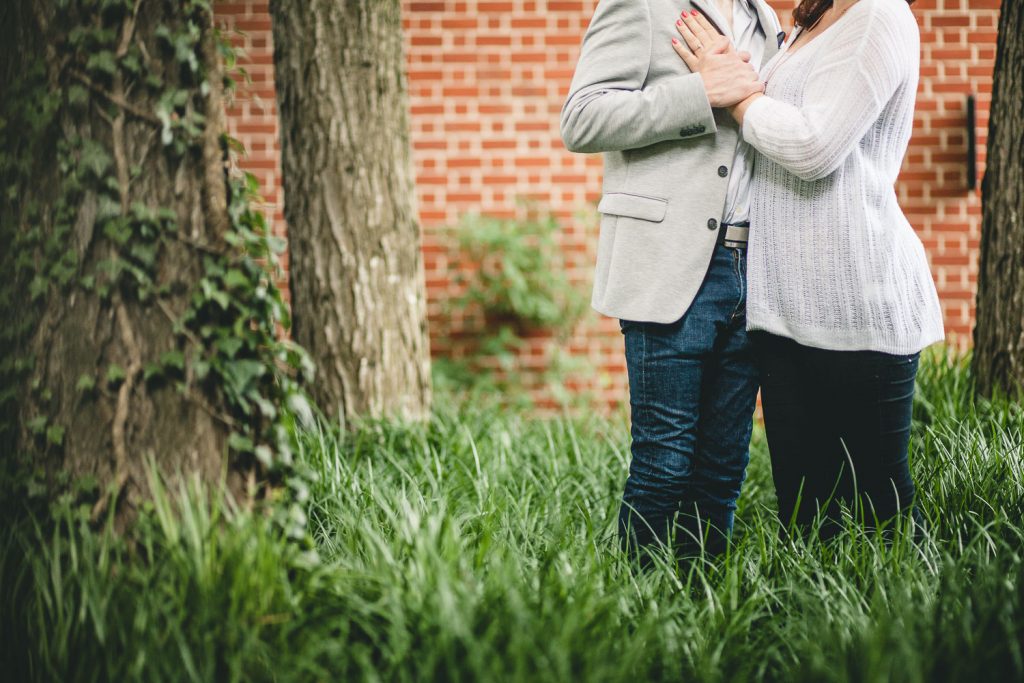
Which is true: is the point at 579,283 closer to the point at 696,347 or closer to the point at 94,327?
the point at 696,347

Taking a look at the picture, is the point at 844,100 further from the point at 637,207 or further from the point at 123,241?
the point at 123,241

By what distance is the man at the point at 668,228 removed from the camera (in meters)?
1.86

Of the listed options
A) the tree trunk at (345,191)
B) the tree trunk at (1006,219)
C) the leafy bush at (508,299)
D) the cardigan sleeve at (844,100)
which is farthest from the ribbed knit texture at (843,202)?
the leafy bush at (508,299)

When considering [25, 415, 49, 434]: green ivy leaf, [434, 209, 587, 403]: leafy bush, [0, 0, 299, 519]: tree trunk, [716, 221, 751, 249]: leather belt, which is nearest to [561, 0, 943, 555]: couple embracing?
[716, 221, 751, 249]: leather belt

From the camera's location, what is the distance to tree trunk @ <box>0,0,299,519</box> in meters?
1.56

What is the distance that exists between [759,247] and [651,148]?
1.15 feet

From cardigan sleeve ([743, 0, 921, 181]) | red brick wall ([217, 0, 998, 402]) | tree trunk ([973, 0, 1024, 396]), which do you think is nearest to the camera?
cardigan sleeve ([743, 0, 921, 181])

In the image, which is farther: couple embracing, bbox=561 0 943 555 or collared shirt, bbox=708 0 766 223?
collared shirt, bbox=708 0 766 223

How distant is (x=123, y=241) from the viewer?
5.07ft

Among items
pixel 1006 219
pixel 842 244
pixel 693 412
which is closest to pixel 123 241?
pixel 693 412

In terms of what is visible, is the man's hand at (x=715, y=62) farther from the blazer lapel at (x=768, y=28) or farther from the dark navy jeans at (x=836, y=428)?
the dark navy jeans at (x=836, y=428)

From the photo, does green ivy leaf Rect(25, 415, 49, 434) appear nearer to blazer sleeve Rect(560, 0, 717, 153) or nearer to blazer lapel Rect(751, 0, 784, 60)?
blazer sleeve Rect(560, 0, 717, 153)

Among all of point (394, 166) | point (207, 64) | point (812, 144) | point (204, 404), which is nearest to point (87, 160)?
point (207, 64)

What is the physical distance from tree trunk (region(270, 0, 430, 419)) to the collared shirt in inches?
60.8
